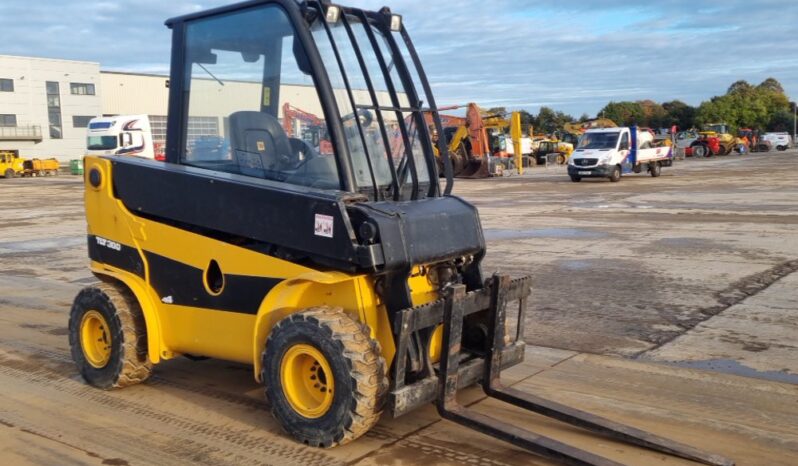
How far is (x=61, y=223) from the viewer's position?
19766 millimetres

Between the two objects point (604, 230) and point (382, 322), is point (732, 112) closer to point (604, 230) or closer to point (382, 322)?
point (604, 230)

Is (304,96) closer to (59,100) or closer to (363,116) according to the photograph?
(363,116)

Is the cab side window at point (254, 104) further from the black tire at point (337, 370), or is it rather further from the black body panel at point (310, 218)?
the black tire at point (337, 370)

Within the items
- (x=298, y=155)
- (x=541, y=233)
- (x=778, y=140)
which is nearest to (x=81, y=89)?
(x=778, y=140)

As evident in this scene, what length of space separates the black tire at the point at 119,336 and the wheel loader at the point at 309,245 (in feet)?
0.04

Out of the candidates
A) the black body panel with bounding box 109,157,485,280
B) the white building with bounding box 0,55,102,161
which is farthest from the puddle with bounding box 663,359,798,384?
the white building with bounding box 0,55,102,161

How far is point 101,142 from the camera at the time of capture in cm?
3669

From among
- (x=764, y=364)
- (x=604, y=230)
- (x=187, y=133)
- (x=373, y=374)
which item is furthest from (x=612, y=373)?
(x=604, y=230)

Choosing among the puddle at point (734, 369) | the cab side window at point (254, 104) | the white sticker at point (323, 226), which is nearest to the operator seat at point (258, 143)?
the cab side window at point (254, 104)

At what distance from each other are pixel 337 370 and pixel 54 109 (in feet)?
242

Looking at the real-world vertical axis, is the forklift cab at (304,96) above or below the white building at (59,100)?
below

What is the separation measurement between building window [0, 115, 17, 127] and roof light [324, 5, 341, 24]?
70277 mm

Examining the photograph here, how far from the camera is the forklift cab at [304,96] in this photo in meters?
4.59

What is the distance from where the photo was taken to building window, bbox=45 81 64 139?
69.4m
